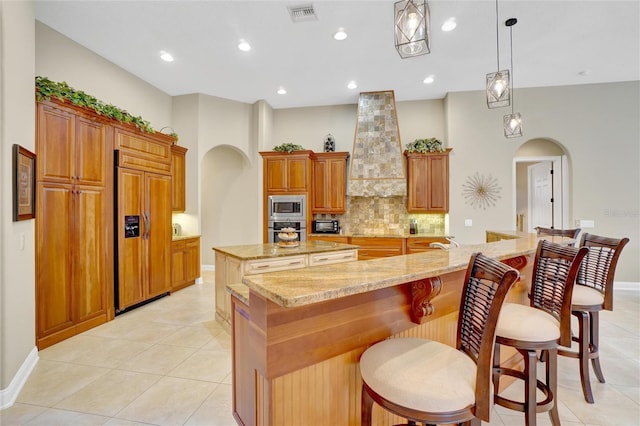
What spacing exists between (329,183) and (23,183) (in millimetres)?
4168

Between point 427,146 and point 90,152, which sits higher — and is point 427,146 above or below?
above

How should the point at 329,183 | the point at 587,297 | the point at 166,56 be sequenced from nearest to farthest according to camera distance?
the point at 587,297 → the point at 166,56 → the point at 329,183

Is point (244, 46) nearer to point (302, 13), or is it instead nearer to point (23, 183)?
point (302, 13)

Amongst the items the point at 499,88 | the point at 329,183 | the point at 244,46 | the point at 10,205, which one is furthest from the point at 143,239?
the point at 499,88

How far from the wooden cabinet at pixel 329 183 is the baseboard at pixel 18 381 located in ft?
13.5

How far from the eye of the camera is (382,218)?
5.76 meters

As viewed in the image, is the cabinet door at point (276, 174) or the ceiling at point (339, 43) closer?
the ceiling at point (339, 43)

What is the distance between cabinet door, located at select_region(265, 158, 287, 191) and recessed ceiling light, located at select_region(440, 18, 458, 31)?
3.19m

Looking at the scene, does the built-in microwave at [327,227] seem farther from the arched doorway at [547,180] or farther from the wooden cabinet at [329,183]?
the arched doorway at [547,180]

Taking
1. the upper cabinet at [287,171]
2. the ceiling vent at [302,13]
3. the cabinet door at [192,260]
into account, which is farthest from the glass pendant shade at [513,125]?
the cabinet door at [192,260]

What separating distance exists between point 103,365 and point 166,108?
4366mm

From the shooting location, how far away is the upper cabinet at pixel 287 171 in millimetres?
5410

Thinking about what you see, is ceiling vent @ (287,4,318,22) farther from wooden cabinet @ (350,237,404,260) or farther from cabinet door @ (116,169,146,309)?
wooden cabinet @ (350,237,404,260)

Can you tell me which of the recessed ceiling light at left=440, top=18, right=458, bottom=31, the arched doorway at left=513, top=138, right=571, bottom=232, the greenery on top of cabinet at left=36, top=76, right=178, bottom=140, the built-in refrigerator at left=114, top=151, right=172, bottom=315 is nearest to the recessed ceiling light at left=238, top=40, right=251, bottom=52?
→ the greenery on top of cabinet at left=36, top=76, right=178, bottom=140
